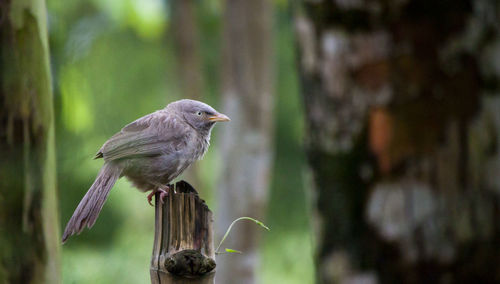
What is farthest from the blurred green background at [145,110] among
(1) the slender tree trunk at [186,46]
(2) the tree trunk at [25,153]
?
(2) the tree trunk at [25,153]

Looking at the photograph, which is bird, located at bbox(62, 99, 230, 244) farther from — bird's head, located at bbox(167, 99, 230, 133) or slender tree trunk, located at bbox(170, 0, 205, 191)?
slender tree trunk, located at bbox(170, 0, 205, 191)

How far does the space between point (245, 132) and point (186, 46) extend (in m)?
3.86

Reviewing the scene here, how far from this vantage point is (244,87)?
10008mm

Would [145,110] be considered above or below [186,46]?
below

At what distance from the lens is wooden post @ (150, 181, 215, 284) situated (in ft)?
9.36

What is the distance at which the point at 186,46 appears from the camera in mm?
13070

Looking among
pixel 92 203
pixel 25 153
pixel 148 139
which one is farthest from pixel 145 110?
pixel 92 203

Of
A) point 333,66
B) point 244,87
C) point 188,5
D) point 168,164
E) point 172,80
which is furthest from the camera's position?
point 172,80

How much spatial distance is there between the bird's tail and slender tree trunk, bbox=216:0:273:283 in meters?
5.48

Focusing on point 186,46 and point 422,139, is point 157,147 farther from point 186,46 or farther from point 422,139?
point 186,46

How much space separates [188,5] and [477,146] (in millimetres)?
11616

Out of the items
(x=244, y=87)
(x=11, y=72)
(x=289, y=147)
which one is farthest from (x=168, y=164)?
(x=289, y=147)

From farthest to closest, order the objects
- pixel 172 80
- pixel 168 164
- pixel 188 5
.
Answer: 1. pixel 172 80
2. pixel 188 5
3. pixel 168 164

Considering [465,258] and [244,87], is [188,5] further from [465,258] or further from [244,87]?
[465,258]
